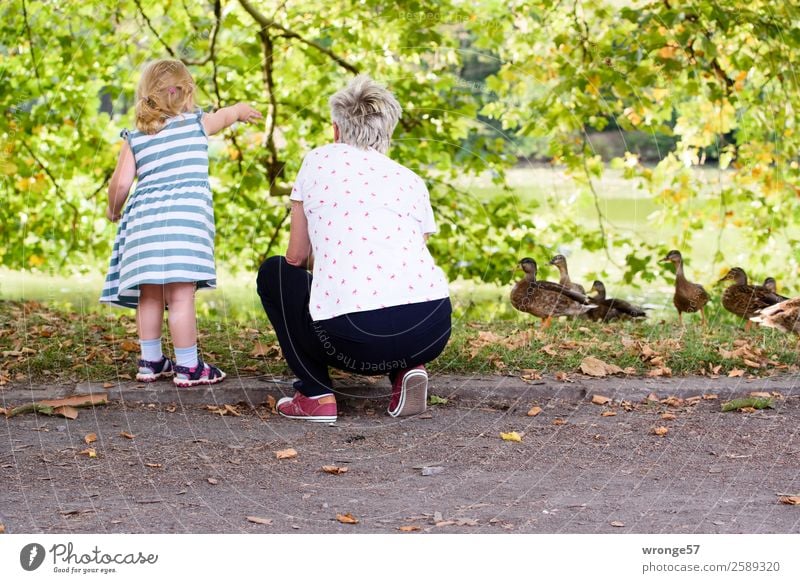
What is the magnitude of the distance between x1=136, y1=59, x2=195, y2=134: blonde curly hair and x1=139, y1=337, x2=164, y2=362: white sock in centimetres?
105

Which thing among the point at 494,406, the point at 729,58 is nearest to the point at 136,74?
the point at 729,58

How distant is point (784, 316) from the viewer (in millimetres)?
5891

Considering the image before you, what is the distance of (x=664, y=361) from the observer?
18.1 ft

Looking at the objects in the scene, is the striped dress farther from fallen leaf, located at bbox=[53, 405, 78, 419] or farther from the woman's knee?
fallen leaf, located at bbox=[53, 405, 78, 419]

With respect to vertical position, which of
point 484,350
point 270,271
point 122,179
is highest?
point 122,179

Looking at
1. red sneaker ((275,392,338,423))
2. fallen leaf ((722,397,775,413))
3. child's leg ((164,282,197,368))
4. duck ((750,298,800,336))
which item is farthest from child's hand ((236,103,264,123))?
duck ((750,298,800,336))

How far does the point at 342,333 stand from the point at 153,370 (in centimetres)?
132

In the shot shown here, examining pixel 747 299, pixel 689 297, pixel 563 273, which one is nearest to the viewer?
pixel 747 299

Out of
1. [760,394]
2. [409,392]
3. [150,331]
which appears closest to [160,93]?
[150,331]

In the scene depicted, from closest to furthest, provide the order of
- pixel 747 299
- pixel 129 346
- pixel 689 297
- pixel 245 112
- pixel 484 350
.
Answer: pixel 245 112
pixel 484 350
pixel 129 346
pixel 747 299
pixel 689 297

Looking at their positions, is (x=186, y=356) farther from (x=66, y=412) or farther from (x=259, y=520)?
(x=259, y=520)

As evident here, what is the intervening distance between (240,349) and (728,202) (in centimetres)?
510

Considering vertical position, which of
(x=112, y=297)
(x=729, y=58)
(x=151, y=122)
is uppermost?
(x=729, y=58)

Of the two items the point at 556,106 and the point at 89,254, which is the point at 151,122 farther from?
the point at 89,254
